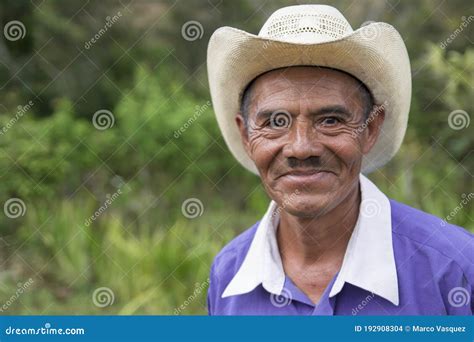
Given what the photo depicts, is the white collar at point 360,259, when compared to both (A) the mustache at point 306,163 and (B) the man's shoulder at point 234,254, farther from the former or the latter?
(A) the mustache at point 306,163

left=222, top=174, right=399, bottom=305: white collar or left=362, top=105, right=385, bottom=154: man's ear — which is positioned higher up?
left=362, top=105, right=385, bottom=154: man's ear

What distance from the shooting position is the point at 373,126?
2637 mm

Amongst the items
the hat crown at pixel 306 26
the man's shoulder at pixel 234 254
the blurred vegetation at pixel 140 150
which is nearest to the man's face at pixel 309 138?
the hat crown at pixel 306 26

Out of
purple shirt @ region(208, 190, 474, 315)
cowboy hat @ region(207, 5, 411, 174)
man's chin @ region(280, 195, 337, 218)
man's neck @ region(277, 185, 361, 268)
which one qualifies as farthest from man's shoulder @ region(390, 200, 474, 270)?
cowboy hat @ region(207, 5, 411, 174)

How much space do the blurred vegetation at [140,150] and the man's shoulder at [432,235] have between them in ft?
7.80

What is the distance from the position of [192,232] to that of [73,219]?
84cm

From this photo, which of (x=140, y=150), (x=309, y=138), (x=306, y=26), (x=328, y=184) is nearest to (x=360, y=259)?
(x=328, y=184)

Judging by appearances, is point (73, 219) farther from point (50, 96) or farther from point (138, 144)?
point (50, 96)

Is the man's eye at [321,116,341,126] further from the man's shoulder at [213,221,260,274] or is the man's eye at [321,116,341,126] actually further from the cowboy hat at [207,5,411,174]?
the man's shoulder at [213,221,260,274]

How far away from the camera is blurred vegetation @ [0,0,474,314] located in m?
5.18

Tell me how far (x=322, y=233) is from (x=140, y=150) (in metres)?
3.67

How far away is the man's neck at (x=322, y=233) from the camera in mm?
2604

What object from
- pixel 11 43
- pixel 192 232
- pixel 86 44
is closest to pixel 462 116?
pixel 192 232

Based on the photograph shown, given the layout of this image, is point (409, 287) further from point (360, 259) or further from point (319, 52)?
point (319, 52)
